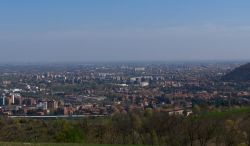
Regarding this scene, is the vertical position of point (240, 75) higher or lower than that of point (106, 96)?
higher

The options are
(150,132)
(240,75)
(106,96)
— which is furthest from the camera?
(240,75)

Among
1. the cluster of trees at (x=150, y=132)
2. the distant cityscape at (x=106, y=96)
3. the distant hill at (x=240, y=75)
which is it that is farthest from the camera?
the distant hill at (x=240, y=75)

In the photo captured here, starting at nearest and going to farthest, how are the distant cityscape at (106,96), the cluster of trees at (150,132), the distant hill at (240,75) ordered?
the cluster of trees at (150,132)
the distant cityscape at (106,96)
the distant hill at (240,75)

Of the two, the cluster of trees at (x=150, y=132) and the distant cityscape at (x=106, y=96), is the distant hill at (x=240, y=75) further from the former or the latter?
the cluster of trees at (x=150, y=132)

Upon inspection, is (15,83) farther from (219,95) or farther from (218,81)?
(219,95)

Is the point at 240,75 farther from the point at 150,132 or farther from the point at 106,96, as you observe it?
the point at 150,132

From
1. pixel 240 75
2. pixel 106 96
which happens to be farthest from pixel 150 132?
pixel 240 75

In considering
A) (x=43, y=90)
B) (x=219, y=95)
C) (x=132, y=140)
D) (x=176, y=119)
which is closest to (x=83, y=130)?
(x=132, y=140)

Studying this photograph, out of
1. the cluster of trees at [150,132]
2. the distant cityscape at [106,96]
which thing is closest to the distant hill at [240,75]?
the distant cityscape at [106,96]

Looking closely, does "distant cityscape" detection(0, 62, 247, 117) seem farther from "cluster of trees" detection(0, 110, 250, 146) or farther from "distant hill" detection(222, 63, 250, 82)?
"cluster of trees" detection(0, 110, 250, 146)
